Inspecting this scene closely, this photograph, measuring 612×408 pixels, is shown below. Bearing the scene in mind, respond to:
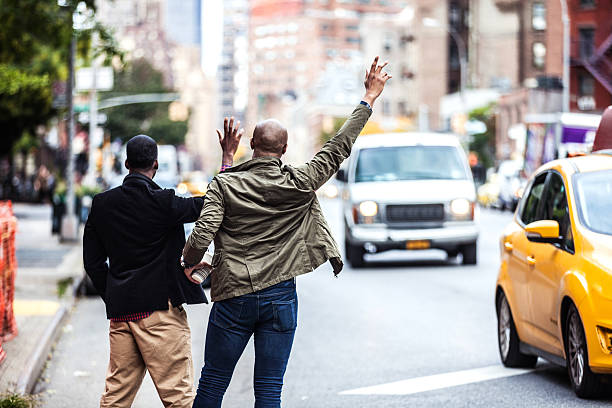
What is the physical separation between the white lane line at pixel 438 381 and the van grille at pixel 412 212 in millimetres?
10095

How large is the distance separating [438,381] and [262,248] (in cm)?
378

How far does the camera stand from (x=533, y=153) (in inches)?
1277

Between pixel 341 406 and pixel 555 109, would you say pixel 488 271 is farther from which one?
pixel 555 109

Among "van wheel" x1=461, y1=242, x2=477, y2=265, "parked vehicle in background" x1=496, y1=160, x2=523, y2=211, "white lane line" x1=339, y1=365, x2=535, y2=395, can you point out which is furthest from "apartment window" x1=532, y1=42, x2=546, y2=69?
"white lane line" x1=339, y1=365, x2=535, y2=395

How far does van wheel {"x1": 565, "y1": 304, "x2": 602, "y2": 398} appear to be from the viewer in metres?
7.31

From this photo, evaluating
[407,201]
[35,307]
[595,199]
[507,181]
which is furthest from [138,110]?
[595,199]

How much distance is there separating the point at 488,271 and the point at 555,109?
5012 cm

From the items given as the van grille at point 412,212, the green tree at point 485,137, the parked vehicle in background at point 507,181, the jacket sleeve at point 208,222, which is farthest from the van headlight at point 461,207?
the green tree at point 485,137

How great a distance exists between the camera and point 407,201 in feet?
63.4

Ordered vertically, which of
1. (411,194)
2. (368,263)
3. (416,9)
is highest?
(416,9)

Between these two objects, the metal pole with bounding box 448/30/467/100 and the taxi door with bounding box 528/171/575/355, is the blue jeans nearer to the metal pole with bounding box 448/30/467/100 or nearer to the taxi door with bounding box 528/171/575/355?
the taxi door with bounding box 528/171/575/355

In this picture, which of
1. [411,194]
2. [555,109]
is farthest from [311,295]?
[555,109]

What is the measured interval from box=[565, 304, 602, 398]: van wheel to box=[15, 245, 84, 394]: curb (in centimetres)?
387

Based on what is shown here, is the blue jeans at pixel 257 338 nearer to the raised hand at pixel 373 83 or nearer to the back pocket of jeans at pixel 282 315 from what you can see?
the back pocket of jeans at pixel 282 315
